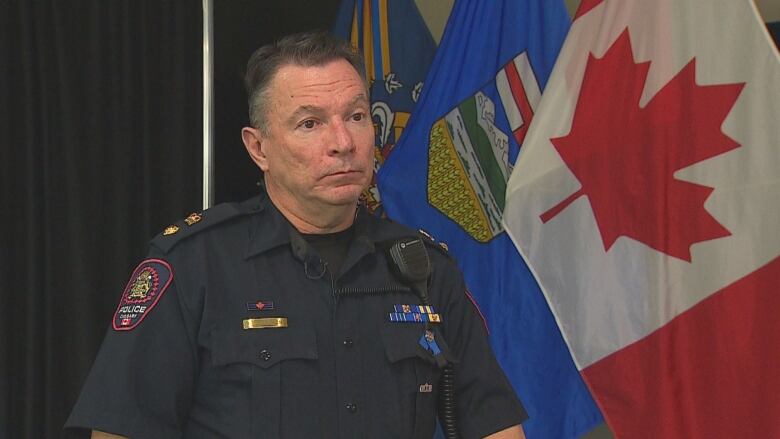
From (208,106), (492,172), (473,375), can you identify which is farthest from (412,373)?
(208,106)

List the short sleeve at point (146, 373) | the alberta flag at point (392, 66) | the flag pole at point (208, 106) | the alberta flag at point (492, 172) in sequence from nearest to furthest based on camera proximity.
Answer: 1. the short sleeve at point (146, 373)
2. the alberta flag at point (492, 172)
3. the flag pole at point (208, 106)
4. the alberta flag at point (392, 66)

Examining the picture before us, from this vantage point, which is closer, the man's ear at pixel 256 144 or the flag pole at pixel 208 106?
the man's ear at pixel 256 144

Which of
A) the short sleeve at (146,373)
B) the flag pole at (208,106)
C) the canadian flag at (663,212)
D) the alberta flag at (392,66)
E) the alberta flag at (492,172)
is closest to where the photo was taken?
the short sleeve at (146,373)

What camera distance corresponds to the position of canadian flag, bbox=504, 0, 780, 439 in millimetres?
1980

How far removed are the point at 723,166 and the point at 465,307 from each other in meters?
0.89

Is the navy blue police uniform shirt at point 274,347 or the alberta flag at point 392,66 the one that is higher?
the alberta flag at point 392,66

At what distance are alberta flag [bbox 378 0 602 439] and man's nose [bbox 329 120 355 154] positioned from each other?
1.05 m

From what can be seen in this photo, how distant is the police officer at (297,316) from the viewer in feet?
4.24

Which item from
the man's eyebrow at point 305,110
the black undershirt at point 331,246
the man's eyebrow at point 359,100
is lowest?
the black undershirt at point 331,246

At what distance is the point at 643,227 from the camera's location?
2.09 metres

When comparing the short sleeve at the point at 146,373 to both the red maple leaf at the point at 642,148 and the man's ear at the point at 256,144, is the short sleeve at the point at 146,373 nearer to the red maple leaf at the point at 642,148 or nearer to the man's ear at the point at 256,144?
the man's ear at the point at 256,144

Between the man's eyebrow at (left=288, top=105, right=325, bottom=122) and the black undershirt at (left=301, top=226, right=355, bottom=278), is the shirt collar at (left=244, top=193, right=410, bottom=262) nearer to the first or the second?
the black undershirt at (left=301, top=226, right=355, bottom=278)

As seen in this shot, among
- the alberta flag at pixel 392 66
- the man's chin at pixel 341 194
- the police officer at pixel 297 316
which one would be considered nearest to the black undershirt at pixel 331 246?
the police officer at pixel 297 316

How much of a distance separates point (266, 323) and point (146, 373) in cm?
20
